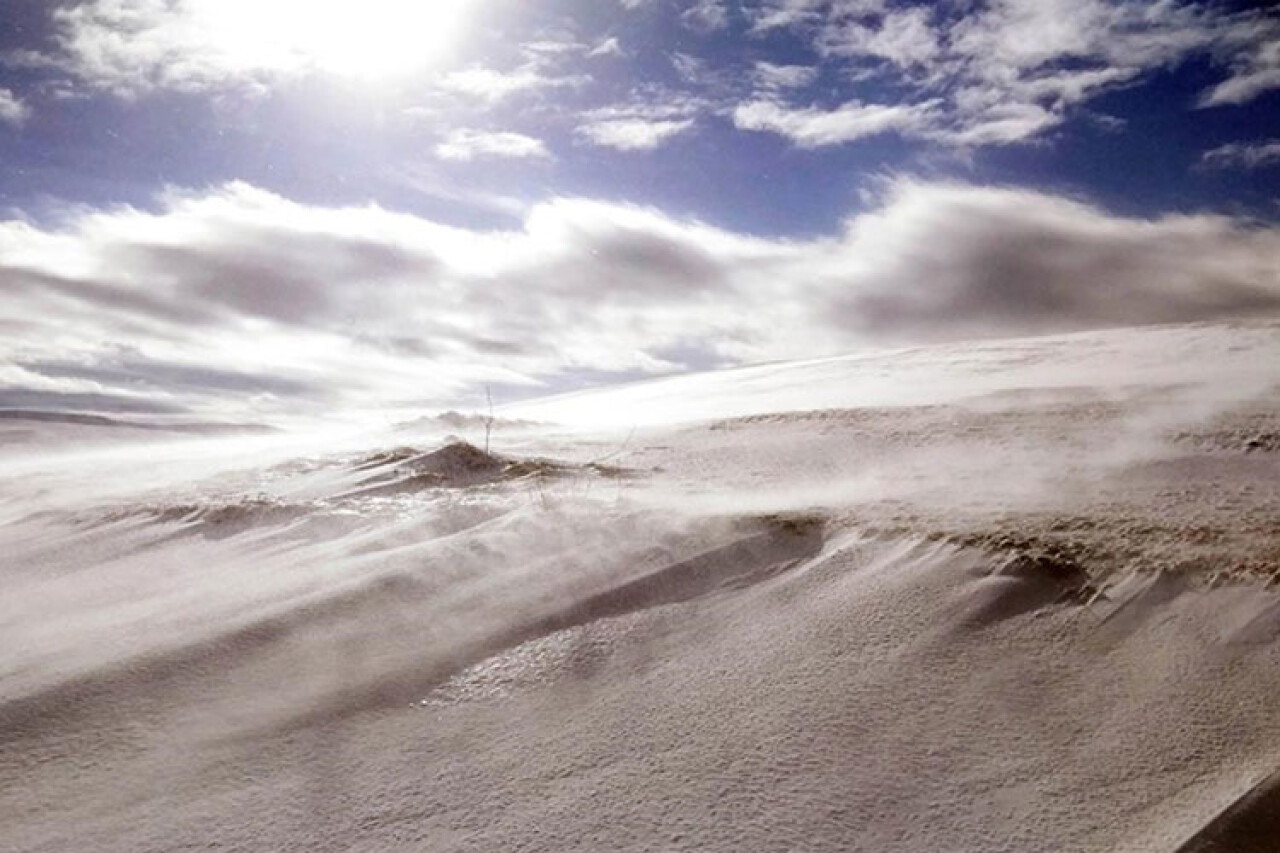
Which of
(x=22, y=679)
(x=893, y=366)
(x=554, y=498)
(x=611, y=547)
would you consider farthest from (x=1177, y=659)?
(x=893, y=366)

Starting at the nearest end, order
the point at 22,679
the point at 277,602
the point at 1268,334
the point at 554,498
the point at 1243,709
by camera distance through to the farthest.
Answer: the point at 1243,709
the point at 22,679
the point at 277,602
the point at 554,498
the point at 1268,334

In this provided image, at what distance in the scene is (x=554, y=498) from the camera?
3184 mm

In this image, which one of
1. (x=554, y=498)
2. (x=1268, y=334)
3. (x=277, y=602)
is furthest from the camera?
(x=1268, y=334)

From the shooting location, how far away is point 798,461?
3.78 m

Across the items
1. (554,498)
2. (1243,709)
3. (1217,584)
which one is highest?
(554,498)

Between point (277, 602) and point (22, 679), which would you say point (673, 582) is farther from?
point (22, 679)

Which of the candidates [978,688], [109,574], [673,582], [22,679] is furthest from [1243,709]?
[109,574]

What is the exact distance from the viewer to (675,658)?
6.28ft

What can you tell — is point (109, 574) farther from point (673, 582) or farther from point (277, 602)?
point (673, 582)

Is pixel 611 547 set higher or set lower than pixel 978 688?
higher

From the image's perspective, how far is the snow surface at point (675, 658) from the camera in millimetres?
1393

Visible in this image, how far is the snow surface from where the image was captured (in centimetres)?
139

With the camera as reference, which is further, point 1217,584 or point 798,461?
point 798,461

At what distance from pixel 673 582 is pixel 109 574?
175 cm
